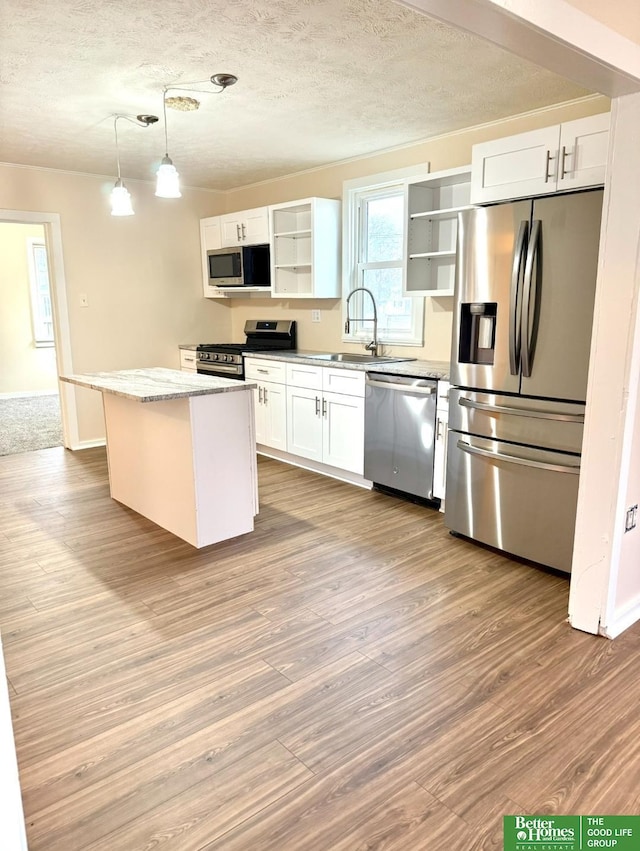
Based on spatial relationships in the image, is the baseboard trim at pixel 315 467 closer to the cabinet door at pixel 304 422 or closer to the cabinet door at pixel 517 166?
the cabinet door at pixel 304 422

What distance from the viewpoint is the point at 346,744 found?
5.85ft

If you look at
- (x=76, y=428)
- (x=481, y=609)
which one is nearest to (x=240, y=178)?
(x=76, y=428)

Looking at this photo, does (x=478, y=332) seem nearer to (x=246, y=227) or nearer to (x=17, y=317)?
(x=246, y=227)

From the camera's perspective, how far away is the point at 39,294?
8016 mm

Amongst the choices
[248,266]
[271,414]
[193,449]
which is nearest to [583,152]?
[193,449]

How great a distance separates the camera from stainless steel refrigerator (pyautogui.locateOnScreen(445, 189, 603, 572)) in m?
2.58

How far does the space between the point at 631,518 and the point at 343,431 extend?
220 cm

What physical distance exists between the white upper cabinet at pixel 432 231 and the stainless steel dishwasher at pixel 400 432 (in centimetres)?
67

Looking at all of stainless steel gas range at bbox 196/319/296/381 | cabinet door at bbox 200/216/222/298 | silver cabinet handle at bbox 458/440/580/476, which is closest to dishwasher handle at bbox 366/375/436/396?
silver cabinet handle at bbox 458/440/580/476

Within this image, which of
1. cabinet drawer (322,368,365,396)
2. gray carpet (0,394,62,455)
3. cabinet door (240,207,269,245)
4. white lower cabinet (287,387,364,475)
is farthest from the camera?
gray carpet (0,394,62,455)

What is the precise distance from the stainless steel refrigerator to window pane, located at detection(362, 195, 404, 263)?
5.02 ft

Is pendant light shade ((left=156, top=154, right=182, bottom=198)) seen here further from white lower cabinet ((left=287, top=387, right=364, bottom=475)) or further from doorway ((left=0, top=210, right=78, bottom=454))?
doorway ((left=0, top=210, right=78, bottom=454))

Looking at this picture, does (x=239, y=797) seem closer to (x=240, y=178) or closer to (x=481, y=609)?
(x=481, y=609)

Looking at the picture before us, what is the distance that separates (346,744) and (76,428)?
14.7ft
